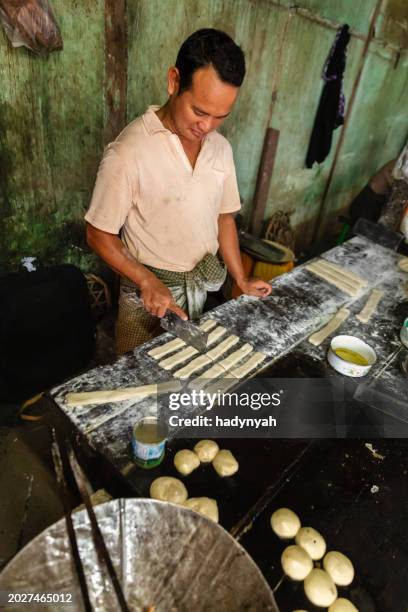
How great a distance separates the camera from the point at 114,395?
179 cm

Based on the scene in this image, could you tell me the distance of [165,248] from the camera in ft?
8.13

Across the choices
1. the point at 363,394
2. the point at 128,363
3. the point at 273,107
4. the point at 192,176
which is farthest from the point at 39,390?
the point at 273,107

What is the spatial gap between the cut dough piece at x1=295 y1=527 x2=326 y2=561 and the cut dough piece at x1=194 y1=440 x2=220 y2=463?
0.42 metres

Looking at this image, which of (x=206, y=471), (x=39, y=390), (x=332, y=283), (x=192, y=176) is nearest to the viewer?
(x=206, y=471)

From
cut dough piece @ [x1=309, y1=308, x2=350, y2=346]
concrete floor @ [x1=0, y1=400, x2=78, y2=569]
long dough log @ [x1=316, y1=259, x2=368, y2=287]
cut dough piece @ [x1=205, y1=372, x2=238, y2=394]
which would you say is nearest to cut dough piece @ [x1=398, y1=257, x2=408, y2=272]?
long dough log @ [x1=316, y1=259, x2=368, y2=287]

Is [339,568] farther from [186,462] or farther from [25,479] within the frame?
[25,479]

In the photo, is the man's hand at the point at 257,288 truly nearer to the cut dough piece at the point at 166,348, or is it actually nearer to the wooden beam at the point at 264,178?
the cut dough piece at the point at 166,348

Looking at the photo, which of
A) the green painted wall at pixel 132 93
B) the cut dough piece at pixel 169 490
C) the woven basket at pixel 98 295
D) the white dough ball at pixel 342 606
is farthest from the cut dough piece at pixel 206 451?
the woven basket at pixel 98 295

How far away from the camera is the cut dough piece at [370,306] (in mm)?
2733

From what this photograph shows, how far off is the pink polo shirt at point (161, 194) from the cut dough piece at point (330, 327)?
0.88 meters

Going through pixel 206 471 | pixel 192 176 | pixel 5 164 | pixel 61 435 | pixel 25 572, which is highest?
pixel 192 176

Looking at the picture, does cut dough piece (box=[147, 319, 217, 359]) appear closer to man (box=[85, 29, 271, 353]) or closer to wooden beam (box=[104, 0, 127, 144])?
man (box=[85, 29, 271, 353])

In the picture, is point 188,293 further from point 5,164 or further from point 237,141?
point 237,141

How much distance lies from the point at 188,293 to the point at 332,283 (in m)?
1.16
